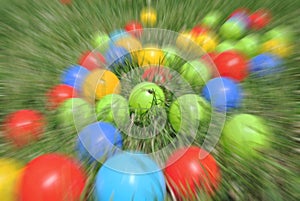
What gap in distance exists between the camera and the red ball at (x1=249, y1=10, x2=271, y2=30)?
8.32 ft

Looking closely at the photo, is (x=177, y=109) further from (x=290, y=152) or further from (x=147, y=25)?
(x=147, y=25)

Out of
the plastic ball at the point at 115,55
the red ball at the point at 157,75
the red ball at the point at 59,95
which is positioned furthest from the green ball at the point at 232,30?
the red ball at the point at 59,95

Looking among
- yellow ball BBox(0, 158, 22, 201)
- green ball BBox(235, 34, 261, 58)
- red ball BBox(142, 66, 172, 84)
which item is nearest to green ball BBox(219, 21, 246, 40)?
green ball BBox(235, 34, 261, 58)

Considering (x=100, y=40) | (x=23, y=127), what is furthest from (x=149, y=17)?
(x=23, y=127)

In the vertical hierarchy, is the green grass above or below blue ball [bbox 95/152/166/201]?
above

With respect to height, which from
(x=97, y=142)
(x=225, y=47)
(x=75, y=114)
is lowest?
(x=97, y=142)

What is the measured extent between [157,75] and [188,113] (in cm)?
45

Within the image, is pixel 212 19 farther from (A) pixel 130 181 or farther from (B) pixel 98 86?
(A) pixel 130 181

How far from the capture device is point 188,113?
1614mm

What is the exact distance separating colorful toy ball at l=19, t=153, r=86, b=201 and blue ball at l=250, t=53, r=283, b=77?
1283 mm

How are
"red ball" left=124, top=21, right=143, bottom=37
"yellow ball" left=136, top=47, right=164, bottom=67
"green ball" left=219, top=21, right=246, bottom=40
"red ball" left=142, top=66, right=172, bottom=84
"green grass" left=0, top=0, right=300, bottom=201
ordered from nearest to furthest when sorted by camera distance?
"green grass" left=0, top=0, right=300, bottom=201
"red ball" left=142, top=66, right=172, bottom=84
"yellow ball" left=136, top=47, right=164, bottom=67
"red ball" left=124, top=21, right=143, bottom=37
"green ball" left=219, top=21, right=246, bottom=40

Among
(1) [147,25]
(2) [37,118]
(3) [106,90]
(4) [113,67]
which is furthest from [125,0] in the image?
(2) [37,118]

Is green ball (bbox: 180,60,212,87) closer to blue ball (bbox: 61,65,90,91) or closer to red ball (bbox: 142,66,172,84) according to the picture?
red ball (bbox: 142,66,172,84)

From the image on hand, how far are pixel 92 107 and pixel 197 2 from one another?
1.80 m
